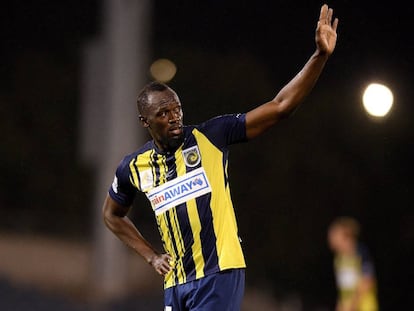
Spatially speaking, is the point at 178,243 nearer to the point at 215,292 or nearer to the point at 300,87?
the point at 215,292

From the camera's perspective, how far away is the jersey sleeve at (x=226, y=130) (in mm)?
4543

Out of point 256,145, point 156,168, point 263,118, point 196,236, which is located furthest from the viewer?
point 256,145

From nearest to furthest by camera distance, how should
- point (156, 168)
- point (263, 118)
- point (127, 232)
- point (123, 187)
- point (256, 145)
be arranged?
point (263, 118), point (156, 168), point (123, 187), point (127, 232), point (256, 145)

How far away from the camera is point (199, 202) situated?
4559 millimetres

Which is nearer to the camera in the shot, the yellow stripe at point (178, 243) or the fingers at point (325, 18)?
the fingers at point (325, 18)

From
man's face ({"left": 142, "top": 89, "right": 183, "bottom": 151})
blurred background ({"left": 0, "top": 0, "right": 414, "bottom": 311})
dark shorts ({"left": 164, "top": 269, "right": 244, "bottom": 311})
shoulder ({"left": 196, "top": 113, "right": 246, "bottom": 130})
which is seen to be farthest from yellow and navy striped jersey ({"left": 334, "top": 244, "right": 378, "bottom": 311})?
man's face ({"left": 142, "top": 89, "right": 183, "bottom": 151})

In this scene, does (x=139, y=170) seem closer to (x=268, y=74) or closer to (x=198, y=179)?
(x=198, y=179)

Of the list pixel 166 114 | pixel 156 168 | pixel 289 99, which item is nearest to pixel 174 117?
pixel 166 114

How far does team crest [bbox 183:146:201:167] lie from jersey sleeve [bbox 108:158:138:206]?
Answer: 37 cm

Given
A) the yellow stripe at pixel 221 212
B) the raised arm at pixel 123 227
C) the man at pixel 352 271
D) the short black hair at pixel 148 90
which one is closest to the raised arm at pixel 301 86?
the yellow stripe at pixel 221 212

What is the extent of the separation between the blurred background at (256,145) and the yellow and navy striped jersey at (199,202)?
19.5 ft

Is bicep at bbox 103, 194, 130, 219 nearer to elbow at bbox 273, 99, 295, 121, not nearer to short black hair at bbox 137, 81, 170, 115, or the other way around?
short black hair at bbox 137, 81, 170, 115

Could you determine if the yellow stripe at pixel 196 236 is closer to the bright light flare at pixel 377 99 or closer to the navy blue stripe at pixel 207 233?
the navy blue stripe at pixel 207 233

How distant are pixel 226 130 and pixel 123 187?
728 mm
